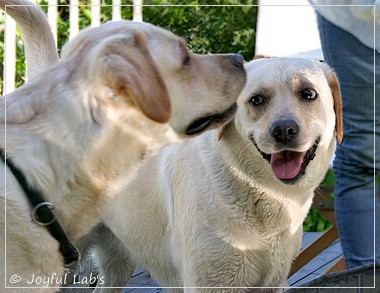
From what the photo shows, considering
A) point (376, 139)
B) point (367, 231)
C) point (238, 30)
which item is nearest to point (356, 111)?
point (376, 139)

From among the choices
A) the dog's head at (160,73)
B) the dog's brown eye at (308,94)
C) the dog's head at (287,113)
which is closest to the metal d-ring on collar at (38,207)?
the dog's head at (160,73)

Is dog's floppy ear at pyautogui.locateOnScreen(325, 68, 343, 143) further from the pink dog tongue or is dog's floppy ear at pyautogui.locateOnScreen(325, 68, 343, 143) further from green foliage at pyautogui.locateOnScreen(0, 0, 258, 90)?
green foliage at pyautogui.locateOnScreen(0, 0, 258, 90)

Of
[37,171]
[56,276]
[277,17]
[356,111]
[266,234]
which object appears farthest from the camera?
[277,17]

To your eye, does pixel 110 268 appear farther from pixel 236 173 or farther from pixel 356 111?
pixel 356 111

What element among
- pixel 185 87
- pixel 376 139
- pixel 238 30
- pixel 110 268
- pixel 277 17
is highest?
pixel 185 87

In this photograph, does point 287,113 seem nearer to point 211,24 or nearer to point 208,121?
point 208,121

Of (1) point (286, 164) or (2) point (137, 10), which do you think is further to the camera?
(2) point (137, 10)

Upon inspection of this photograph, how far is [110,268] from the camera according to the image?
3365 millimetres

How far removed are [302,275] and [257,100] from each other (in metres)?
1.62

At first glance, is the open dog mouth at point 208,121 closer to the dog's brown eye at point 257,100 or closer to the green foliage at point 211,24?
the dog's brown eye at point 257,100

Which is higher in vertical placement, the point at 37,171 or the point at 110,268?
the point at 37,171

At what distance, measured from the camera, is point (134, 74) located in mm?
1708

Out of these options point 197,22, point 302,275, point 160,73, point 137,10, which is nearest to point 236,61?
point 160,73

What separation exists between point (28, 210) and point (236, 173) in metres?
0.95
